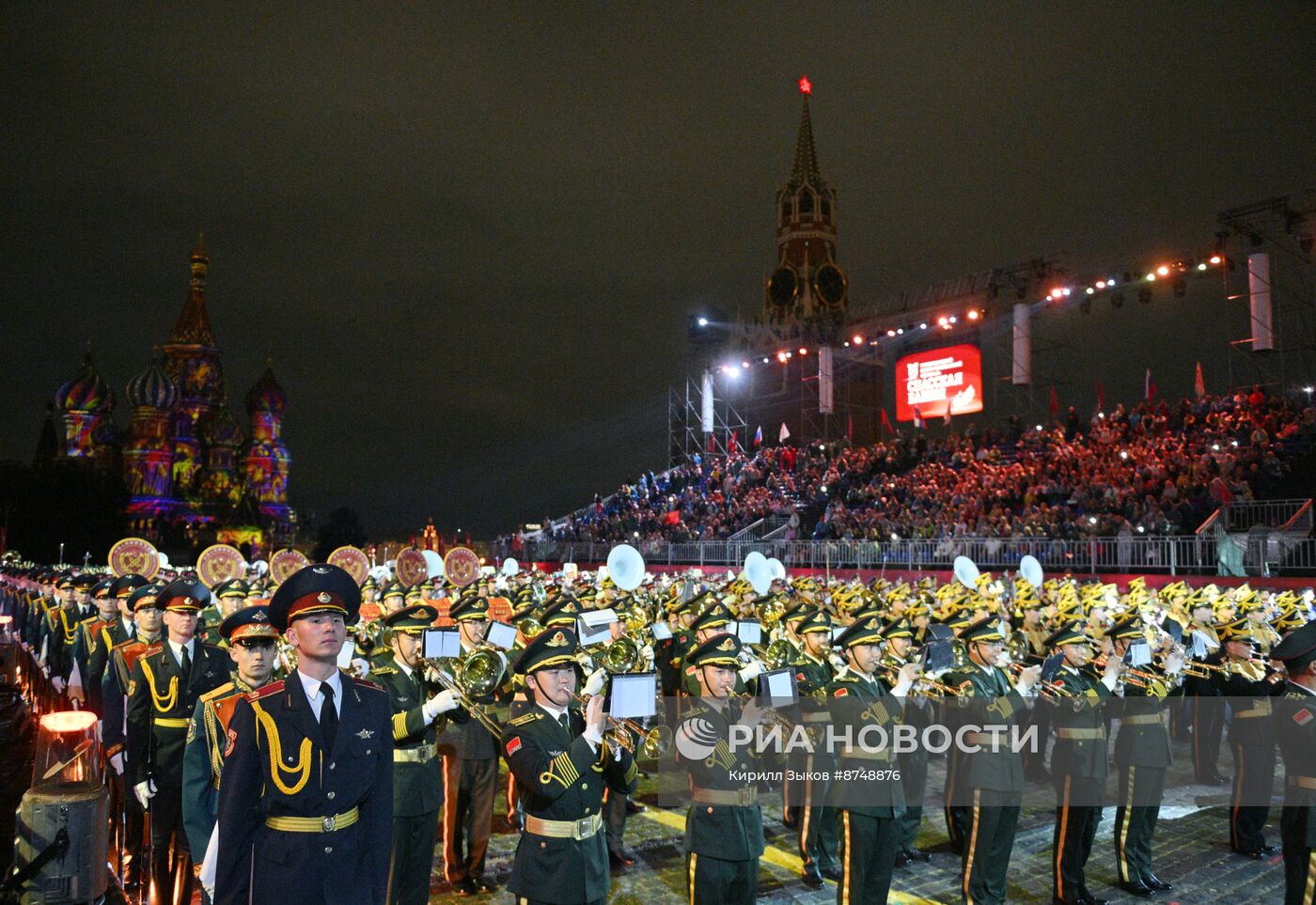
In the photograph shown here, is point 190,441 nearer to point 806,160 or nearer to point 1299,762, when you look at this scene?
point 806,160

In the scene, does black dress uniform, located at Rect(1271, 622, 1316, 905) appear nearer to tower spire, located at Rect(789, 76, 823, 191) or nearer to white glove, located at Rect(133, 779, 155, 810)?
white glove, located at Rect(133, 779, 155, 810)

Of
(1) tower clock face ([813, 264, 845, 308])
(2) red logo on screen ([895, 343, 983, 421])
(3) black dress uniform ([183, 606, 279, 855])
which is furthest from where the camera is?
(1) tower clock face ([813, 264, 845, 308])

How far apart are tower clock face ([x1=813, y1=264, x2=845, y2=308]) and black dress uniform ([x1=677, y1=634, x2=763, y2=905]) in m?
50.5

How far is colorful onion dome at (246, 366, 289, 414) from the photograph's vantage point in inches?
3241

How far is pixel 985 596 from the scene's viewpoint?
44.4 ft

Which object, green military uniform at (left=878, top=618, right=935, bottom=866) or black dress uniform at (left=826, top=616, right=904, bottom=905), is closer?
black dress uniform at (left=826, top=616, right=904, bottom=905)

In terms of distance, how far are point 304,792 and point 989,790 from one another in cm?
461

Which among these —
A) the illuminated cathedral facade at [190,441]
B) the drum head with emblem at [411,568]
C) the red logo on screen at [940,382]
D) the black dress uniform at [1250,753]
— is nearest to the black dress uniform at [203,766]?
the black dress uniform at [1250,753]

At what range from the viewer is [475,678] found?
5367 millimetres

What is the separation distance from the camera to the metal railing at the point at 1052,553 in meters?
15.4

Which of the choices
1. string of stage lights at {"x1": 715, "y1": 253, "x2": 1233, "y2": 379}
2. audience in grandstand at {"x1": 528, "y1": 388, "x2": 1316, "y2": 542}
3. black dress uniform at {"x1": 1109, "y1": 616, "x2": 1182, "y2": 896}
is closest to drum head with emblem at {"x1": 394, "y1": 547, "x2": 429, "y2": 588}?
black dress uniform at {"x1": 1109, "y1": 616, "x2": 1182, "y2": 896}

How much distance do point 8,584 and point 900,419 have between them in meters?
29.6

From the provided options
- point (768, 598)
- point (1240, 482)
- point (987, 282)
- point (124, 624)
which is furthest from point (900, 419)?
point (124, 624)

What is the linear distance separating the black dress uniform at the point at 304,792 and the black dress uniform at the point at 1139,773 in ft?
18.8
